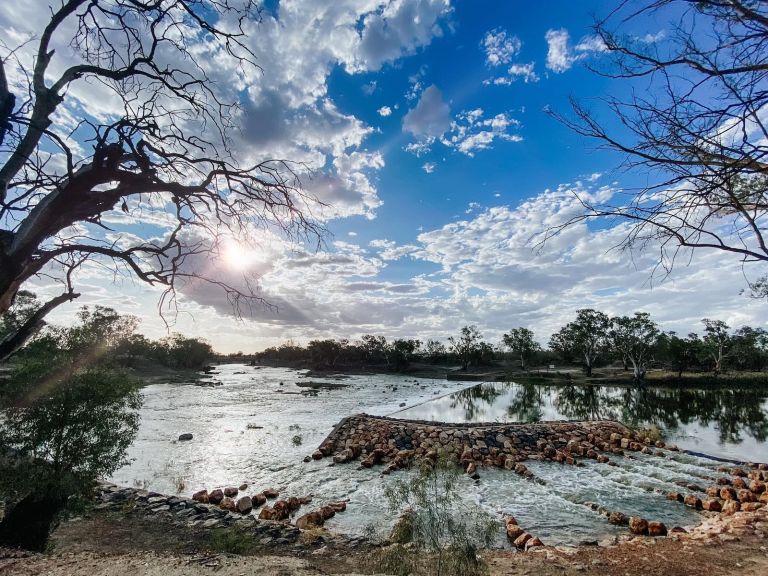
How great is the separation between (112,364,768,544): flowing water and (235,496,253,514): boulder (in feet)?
4.73

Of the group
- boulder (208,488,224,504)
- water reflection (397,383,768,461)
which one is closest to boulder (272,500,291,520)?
boulder (208,488,224,504)

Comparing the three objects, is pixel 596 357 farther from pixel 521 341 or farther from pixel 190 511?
pixel 190 511

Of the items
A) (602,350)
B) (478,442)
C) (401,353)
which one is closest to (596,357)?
(602,350)

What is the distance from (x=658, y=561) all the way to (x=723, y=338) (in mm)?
62975

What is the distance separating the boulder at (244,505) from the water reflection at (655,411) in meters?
16.1

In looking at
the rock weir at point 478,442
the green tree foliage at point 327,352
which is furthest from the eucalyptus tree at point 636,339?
the green tree foliage at point 327,352

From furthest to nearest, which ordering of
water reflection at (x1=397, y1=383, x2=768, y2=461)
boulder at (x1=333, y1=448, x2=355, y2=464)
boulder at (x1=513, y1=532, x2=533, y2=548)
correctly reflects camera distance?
water reflection at (x1=397, y1=383, x2=768, y2=461)
boulder at (x1=333, y1=448, x2=355, y2=464)
boulder at (x1=513, y1=532, x2=533, y2=548)

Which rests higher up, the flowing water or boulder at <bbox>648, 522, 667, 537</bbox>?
boulder at <bbox>648, 522, 667, 537</bbox>

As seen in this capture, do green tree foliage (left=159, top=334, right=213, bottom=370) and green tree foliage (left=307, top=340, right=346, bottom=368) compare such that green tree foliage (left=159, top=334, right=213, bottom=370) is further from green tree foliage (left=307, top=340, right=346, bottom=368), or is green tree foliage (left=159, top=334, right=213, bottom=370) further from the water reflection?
the water reflection

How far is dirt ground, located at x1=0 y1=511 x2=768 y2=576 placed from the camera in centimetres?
512

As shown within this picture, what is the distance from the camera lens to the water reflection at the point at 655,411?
18808mm

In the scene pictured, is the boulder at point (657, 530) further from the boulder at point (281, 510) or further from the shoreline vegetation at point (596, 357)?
the shoreline vegetation at point (596, 357)

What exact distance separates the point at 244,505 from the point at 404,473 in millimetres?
5181

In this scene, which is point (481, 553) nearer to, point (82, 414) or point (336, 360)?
point (82, 414)
